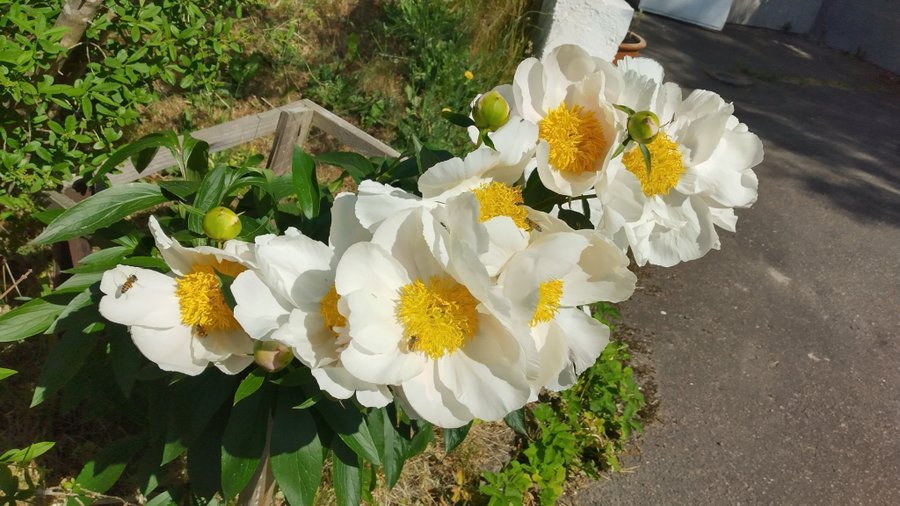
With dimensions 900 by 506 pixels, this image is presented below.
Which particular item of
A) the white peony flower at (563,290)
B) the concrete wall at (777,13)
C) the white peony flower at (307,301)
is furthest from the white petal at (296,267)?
the concrete wall at (777,13)

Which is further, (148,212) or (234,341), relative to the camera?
(148,212)

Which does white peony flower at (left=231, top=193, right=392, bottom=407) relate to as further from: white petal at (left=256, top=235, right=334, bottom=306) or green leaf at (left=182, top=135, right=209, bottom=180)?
green leaf at (left=182, top=135, right=209, bottom=180)

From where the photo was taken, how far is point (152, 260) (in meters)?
0.95

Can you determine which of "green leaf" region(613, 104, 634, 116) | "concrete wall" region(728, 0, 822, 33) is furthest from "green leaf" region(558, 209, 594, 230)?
"concrete wall" region(728, 0, 822, 33)

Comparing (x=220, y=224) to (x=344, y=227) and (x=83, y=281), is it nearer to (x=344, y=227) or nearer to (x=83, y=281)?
(x=344, y=227)

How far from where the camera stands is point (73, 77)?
1954 mm

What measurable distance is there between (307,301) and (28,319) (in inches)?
27.5

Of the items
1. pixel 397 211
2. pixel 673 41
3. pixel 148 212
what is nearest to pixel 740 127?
pixel 397 211

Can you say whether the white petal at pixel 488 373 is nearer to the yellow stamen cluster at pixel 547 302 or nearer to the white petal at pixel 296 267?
the yellow stamen cluster at pixel 547 302

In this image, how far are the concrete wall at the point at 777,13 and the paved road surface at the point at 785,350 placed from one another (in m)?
6.33

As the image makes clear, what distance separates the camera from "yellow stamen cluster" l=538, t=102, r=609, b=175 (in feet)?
2.77

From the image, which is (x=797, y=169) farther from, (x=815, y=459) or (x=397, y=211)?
(x=397, y=211)

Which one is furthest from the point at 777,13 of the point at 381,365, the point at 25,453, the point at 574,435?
the point at 25,453

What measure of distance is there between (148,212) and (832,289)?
13.8 feet
